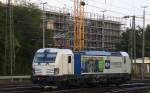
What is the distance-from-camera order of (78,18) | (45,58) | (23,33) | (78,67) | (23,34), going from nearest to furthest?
1. (45,58)
2. (78,67)
3. (78,18)
4. (23,33)
5. (23,34)

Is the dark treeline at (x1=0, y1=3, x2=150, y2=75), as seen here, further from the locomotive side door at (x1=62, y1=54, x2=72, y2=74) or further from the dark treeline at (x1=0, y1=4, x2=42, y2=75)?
the locomotive side door at (x1=62, y1=54, x2=72, y2=74)

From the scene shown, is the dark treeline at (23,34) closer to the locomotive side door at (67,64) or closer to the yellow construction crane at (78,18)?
the yellow construction crane at (78,18)

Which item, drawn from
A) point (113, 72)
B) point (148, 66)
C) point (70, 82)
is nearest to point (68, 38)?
point (148, 66)

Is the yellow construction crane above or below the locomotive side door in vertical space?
above

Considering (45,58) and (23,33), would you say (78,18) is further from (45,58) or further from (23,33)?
(45,58)

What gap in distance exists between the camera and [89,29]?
9462cm

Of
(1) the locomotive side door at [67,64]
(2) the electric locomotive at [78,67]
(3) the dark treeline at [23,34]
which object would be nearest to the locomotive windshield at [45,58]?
(2) the electric locomotive at [78,67]

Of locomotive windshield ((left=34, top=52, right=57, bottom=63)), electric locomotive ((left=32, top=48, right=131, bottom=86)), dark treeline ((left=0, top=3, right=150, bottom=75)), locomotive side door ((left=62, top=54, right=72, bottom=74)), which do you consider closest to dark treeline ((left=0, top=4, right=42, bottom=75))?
dark treeline ((left=0, top=3, right=150, bottom=75))

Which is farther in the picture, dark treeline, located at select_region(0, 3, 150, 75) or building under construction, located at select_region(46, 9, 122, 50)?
building under construction, located at select_region(46, 9, 122, 50)

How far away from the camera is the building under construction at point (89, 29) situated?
84.1m

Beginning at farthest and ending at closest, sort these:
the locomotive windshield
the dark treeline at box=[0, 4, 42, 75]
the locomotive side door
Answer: the dark treeline at box=[0, 4, 42, 75] < the locomotive side door < the locomotive windshield

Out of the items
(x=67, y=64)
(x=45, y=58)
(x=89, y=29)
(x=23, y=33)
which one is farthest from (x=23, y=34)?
(x=45, y=58)

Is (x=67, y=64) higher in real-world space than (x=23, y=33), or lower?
lower

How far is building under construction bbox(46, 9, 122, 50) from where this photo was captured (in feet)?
276
